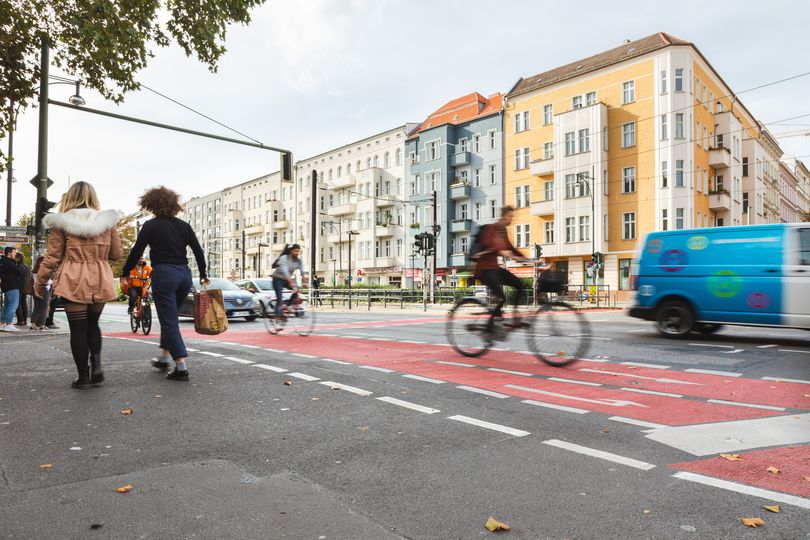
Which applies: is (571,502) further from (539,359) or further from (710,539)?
(539,359)

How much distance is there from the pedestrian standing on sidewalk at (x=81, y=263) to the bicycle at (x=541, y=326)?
452cm

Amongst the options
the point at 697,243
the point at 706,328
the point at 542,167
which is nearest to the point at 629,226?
the point at 542,167

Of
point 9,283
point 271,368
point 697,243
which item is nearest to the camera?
point 271,368

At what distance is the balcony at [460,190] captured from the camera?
52.6m

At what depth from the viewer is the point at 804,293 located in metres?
10.3

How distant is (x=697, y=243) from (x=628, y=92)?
3379 cm

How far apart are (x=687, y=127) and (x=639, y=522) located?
138 ft

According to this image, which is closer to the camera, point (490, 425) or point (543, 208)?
point (490, 425)

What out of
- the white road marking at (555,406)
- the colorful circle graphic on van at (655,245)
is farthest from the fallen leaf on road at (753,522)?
the colorful circle graphic on van at (655,245)

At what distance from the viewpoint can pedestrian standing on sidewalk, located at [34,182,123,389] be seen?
229 inches

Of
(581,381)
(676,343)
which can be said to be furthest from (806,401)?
(676,343)

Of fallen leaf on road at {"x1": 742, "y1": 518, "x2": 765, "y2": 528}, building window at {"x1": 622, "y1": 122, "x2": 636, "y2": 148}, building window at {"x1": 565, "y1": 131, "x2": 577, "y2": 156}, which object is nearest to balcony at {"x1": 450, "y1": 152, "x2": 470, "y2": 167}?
building window at {"x1": 565, "y1": 131, "x2": 577, "y2": 156}

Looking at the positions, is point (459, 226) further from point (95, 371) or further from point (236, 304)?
point (95, 371)

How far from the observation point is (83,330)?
5.96m
